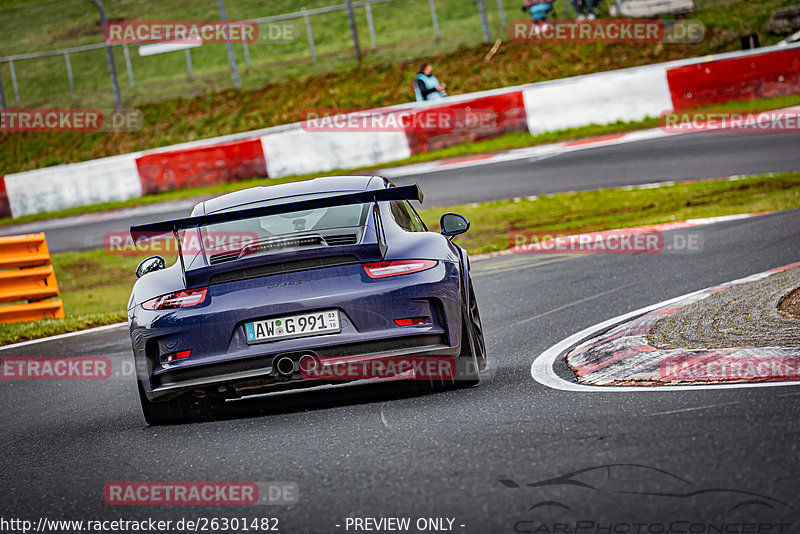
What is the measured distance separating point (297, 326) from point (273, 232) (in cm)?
70

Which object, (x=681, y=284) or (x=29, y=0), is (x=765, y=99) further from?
(x=29, y=0)

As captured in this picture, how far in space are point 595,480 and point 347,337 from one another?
2069 millimetres

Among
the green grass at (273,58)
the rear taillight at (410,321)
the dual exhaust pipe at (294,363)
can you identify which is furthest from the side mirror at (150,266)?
the green grass at (273,58)

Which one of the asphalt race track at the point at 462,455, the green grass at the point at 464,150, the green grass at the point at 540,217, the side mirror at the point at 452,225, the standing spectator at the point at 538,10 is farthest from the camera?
the standing spectator at the point at 538,10

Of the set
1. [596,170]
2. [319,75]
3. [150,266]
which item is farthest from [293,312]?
[319,75]

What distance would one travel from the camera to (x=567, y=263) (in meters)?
11.7

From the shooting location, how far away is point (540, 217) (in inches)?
595

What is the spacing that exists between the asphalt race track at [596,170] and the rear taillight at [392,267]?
10.4 m

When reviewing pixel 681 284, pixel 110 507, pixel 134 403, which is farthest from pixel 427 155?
pixel 110 507

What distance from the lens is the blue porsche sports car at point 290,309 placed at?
233 inches

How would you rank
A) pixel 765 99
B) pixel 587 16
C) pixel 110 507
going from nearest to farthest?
pixel 110 507 < pixel 765 99 < pixel 587 16

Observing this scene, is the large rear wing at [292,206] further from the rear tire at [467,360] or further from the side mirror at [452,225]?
the side mirror at [452,225]

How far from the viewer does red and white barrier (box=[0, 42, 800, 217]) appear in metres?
20.0

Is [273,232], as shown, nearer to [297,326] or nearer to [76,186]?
[297,326]
